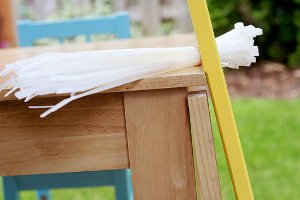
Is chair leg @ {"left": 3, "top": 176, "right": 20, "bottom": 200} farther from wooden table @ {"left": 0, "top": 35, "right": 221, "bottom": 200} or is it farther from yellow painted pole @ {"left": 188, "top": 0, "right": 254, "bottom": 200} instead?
yellow painted pole @ {"left": 188, "top": 0, "right": 254, "bottom": 200}

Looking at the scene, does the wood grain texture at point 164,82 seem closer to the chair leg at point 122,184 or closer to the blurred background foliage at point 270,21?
the chair leg at point 122,184

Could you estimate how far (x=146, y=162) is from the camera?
1256 mm

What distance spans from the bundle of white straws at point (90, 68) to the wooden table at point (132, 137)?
3 cm

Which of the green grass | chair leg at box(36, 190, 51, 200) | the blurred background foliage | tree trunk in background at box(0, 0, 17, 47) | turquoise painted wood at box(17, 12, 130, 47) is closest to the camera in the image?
chair leg at box(36, 190, 51, 200)

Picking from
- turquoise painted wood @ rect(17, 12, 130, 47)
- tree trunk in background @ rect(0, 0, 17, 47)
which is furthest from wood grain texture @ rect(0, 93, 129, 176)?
tree trunk in background @ rect(0, 0, 17, 47)

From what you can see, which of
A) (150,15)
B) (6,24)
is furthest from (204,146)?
(150,15)

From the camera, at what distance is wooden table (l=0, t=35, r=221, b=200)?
1.22m

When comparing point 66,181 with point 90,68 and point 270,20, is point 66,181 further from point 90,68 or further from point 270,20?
point 270,20

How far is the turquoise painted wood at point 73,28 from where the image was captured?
2566 mm

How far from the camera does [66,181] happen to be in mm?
2152

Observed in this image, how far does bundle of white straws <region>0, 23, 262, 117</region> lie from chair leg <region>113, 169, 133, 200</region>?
0.96m

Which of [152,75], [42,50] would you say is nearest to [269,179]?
[42,50]

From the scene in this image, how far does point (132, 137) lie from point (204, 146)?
121 mm

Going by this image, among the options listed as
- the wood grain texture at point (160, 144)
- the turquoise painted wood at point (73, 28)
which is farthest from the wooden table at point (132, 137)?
the turquoise painted wood at point (73, 28)
